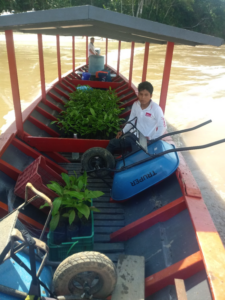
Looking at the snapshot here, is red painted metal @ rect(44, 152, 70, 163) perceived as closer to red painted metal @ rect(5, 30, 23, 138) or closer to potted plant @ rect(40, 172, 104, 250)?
red painted metal @ rect(5, 30, 23, 138)

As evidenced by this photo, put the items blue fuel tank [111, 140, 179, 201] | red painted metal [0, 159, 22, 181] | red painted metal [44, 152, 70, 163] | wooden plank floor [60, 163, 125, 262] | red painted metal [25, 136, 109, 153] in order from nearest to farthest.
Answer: wooden plank floor [60, 163, 125, 262], blue fuel tank [111, 140, 179, 201], red painted metal [0, 159, 22, 181], red painted metal [25, 136, 109, 153], red painted metal [44, 152, 70, 163]

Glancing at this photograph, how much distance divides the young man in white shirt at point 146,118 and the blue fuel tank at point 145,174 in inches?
10.5

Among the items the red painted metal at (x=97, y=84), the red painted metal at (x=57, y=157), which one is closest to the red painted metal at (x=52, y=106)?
the red painted metal at (x=57, y=157)

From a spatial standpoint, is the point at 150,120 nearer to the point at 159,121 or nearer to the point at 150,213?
the point at 159,121

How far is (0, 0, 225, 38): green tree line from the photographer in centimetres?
3716

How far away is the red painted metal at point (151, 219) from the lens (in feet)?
8.66

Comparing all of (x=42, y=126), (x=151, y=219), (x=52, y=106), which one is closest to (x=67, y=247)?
(x=151, y=219)

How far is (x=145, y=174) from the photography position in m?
2.98

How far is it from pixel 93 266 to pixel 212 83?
16667 millimetres

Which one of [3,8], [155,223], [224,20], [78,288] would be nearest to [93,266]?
[78,288]

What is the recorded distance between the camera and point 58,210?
2.68 metres

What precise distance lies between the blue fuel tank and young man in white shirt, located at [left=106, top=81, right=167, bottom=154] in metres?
0.27

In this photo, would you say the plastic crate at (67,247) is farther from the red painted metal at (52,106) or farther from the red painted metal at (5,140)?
the red painted metal at (52,106)

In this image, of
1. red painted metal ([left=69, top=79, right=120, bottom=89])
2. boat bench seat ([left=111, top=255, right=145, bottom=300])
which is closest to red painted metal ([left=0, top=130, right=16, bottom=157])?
boat bench seat ([left=111, top=255, right=145, bottom=300])
